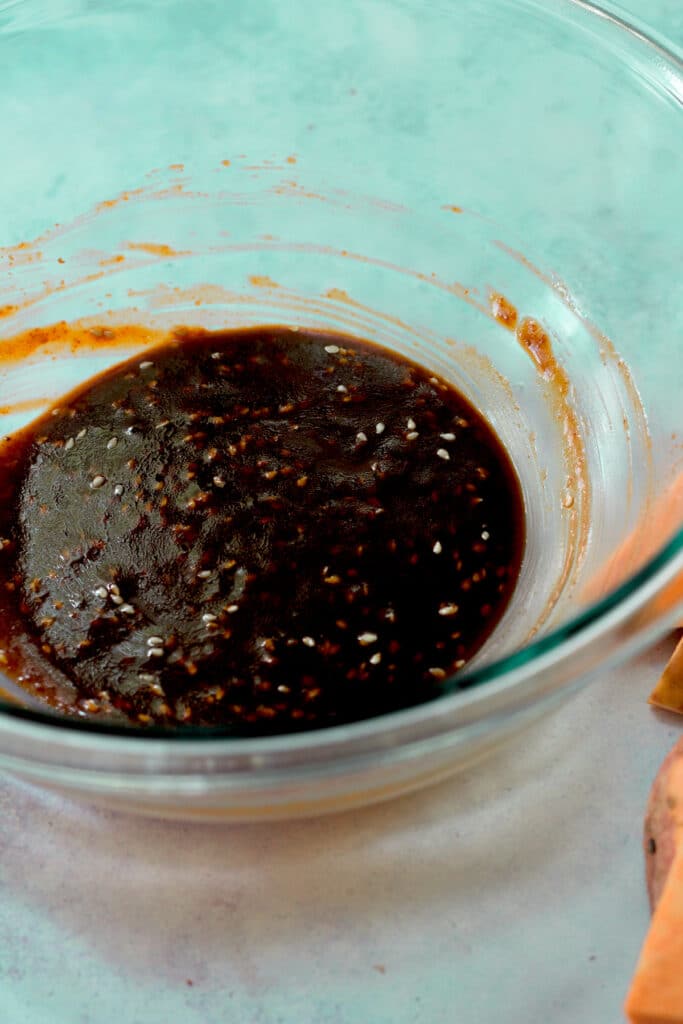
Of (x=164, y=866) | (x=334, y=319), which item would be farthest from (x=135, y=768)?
(x=334, y=319)

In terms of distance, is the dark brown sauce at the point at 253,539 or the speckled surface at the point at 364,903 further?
the dark brown sauce at the point at 253,539

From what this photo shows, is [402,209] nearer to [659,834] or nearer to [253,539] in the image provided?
[253,539]

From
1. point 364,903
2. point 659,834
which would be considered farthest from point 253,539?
point 659,834

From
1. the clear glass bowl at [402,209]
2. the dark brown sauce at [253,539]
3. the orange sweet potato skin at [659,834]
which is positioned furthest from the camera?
the clear glass bowl at [402,209]

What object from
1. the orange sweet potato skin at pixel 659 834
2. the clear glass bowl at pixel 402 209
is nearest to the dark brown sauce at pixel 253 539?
the clear glass bowl at pixel 402 209

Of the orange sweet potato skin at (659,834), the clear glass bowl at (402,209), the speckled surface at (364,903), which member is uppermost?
the clear glass bowl at (402,209)

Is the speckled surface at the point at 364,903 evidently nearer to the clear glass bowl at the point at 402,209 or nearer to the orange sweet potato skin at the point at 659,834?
the orange sweet potato skin at the point at 659,834

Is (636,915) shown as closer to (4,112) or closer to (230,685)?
(230,685)
